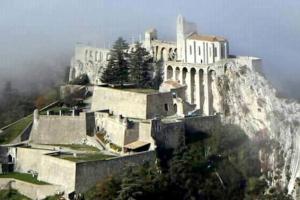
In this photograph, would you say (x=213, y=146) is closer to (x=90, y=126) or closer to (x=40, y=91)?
(x=90, y=126)

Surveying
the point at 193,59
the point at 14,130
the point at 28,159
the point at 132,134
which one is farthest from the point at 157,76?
the point at 28,159

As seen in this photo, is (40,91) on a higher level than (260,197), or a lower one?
higher

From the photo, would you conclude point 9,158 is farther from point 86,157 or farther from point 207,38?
point 207,38

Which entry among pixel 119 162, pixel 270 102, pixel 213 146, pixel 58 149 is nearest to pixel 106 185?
pixel 119 162

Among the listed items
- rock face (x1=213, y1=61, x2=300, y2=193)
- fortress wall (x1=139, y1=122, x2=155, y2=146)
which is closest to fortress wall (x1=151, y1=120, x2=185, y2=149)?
fortress wall (x1=139, y1=122, x2=155, y2=146)

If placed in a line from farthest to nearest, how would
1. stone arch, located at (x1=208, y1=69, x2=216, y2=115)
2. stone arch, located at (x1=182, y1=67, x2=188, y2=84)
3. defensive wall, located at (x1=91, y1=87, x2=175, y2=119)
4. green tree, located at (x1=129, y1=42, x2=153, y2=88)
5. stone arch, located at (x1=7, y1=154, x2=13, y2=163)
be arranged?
green tree, located at (x1=129, y1=42, x2=153, y2=88), stone arch, located at (x1=182, y1=67, x2=188, y2=84), stone arch, located at (x1=208, y1=69, x2=216, y2=115), defensive wall, located at (x1=91, y1=87, x2=175, y2=119), stone arch, located at (x1=7, y1=154, x2=13, y2=163)

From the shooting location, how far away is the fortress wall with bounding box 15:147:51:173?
61906mm

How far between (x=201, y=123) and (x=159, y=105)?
10.2 feet

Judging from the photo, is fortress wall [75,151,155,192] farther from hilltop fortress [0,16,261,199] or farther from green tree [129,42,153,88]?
green tree [129,42,153,88]

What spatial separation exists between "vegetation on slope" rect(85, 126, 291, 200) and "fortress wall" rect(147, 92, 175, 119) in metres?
2.77

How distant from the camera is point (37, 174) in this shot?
2410 inches

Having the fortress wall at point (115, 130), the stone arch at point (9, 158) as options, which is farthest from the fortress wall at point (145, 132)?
the stone arch at point (9, 158)

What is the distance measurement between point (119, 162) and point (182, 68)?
15027 mm

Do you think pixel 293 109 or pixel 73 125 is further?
pixel 293 109
